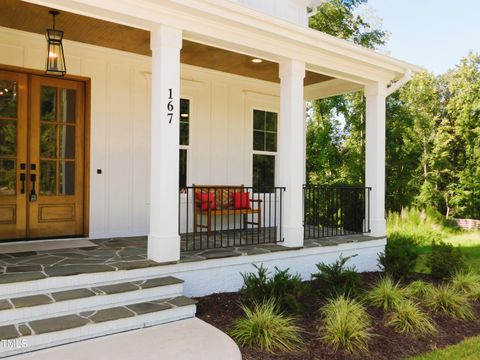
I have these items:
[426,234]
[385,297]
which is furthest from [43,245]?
[426,234]

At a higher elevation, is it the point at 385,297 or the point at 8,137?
the point at 8,137

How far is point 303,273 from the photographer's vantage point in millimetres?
5547

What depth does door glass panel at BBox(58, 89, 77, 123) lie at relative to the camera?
5.63 meters

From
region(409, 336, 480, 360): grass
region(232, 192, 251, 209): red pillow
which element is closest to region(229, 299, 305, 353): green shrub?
region(409, 336, 480, 360): grass

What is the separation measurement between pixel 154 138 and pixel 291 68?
2219 millimetres

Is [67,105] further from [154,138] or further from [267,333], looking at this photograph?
[267,333]

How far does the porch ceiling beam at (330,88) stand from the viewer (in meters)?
7.16

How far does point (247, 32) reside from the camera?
4.95 m

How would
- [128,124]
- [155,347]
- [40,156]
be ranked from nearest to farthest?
1. [155,347]
2. [40,156]
3. [128,124]

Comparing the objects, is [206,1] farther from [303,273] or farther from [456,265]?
[456,265]

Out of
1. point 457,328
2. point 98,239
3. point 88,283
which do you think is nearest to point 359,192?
point 457,328

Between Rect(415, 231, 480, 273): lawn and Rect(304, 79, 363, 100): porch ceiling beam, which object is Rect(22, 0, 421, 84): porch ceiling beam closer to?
Rect(304, 79, 363, 100): porch ceiling beam

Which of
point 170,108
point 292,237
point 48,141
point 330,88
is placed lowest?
point 292,237

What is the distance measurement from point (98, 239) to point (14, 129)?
1.83 metres
